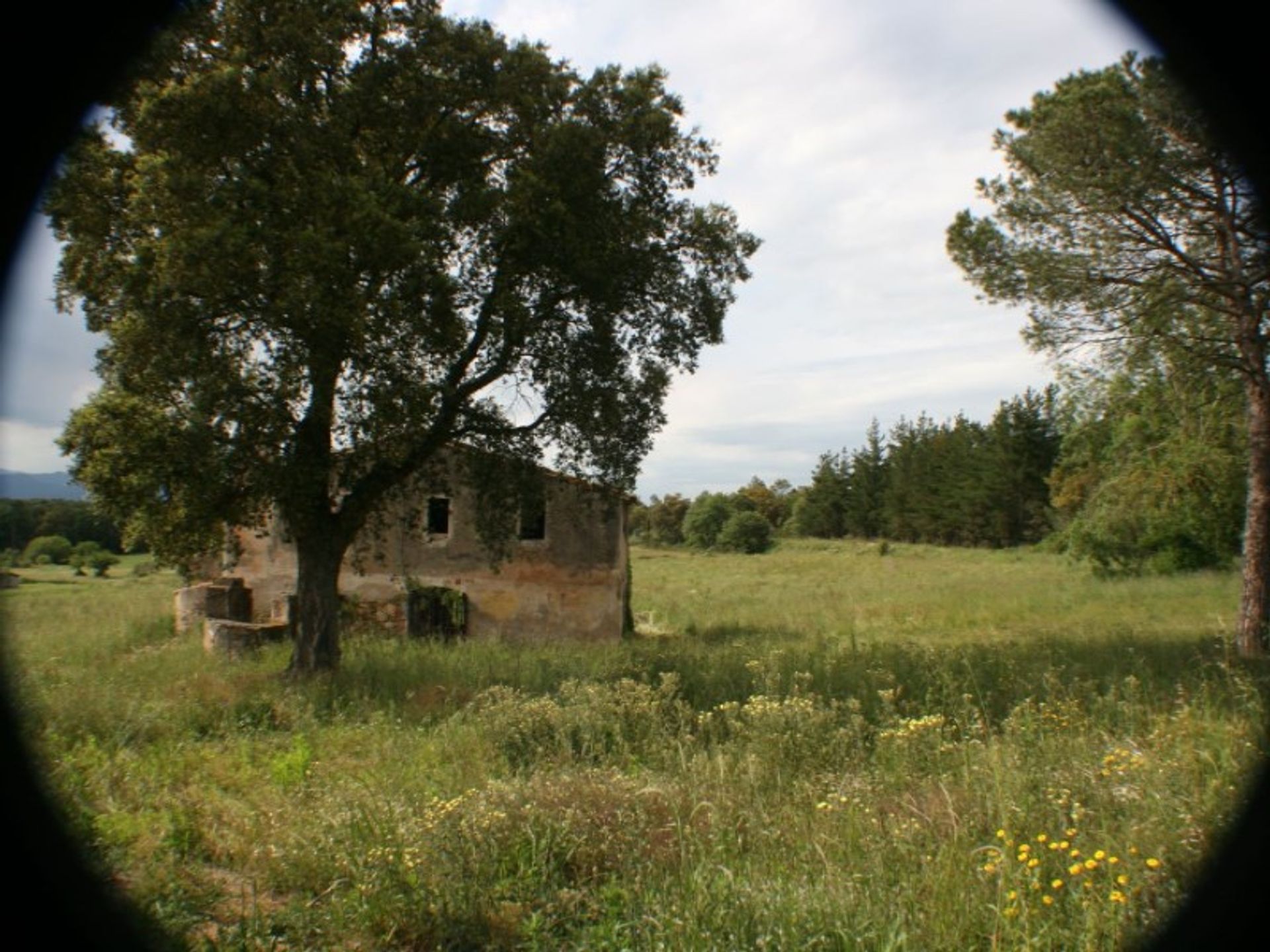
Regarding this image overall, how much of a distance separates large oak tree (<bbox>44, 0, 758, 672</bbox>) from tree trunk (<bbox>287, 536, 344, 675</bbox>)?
5 centimetres

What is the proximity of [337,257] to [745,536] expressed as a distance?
202 feet

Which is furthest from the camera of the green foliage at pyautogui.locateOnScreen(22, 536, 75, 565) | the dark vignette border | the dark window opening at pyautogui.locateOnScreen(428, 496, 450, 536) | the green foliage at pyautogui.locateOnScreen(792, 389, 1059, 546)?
the green foliage at pyautogui.locateOnScreen(792, 389, 1059, 546)

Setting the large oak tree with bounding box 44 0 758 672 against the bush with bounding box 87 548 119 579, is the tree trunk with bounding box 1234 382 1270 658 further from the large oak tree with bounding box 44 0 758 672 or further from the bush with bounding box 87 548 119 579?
the bush with bounding box 87 548 119 579

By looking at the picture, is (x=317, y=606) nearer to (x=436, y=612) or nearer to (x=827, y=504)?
(x=436, y=612)

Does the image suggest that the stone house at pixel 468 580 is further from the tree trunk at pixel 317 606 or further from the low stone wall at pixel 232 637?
the tree trunk at pixel 317 606

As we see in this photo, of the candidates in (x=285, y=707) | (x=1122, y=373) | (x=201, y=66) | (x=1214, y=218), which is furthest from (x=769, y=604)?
(x=201, y=66)

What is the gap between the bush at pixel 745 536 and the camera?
2721 inches

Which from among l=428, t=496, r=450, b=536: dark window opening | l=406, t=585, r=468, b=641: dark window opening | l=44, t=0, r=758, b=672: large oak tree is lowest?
l=406, t=585, r=468, b=641: dark window opening

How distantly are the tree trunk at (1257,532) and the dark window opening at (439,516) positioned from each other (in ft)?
55.7

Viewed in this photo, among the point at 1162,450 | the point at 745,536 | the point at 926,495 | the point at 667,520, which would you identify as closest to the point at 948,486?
the point at 926,495

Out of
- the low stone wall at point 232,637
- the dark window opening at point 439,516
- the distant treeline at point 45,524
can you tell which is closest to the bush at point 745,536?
the distant treeline at point 45,524

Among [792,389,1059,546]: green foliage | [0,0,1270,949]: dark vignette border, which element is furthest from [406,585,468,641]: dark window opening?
[792,389,1059,546]: green foliage

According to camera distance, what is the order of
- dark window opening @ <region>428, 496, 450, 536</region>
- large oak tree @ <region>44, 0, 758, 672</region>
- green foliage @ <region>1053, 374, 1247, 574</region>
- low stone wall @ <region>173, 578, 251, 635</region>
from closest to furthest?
1. large oak tree @ <region>44, 0, 758, 672</region>
2. green foliage @ <region>1053, 374, 1247, 574</region>
3. low stone wall @ <region>173, 578, 251, 635</region>
4. dark window opening @ <region>428, 496, 450, 536</region>

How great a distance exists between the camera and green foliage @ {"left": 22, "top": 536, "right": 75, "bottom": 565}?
42031 mm
